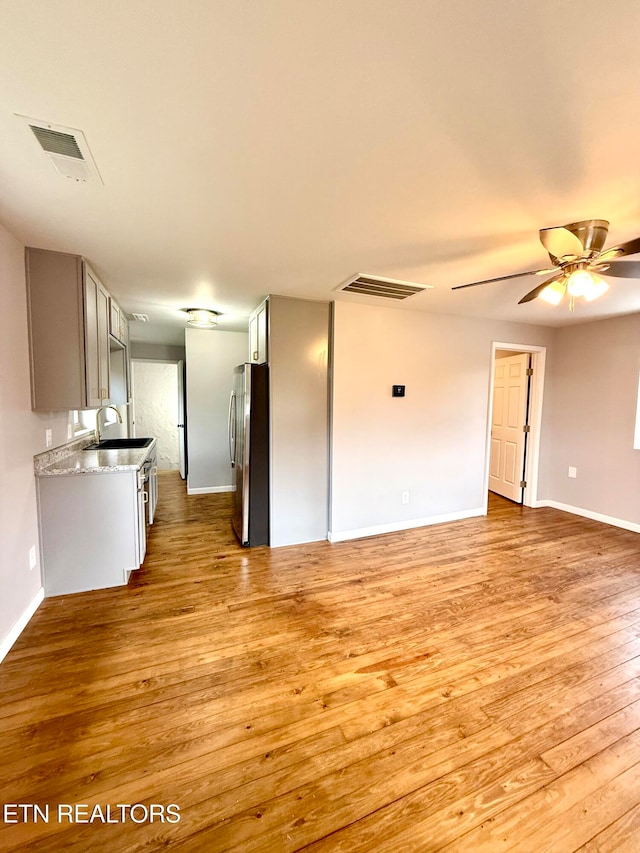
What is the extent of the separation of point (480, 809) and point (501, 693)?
635mm

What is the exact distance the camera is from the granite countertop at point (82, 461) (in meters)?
2.59

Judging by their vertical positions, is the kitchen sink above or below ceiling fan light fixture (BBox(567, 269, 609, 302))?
below

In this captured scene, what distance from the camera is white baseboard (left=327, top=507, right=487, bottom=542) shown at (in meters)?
3.74

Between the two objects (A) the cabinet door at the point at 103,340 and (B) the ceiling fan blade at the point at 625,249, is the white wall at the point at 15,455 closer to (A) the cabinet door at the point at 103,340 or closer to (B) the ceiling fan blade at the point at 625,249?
(A) the cabinet door at the point at 103,340

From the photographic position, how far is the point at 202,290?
3312mm

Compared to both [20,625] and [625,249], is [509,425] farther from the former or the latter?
[20,625]

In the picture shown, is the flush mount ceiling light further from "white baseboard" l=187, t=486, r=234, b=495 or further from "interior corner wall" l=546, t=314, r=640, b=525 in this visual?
"interior corner wall" l=546, t=314, r=640, b=525

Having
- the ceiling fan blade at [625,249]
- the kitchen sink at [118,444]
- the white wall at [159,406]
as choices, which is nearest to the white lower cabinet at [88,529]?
the kitchen sink at [118,444]

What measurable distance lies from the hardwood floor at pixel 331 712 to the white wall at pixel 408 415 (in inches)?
39.6

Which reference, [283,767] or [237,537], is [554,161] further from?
[237,537]

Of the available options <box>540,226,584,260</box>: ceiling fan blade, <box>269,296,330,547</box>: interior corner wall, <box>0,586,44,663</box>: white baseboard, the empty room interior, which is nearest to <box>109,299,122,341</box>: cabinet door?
the empty room interior

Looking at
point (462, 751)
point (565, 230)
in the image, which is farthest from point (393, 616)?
point (565, 230)

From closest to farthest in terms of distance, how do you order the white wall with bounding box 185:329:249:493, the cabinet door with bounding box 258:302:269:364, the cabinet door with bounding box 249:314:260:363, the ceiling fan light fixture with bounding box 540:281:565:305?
the ceiling fan light fixture with bounding box 540:281:565:305, the cabinet door with bounding box 258:302:269:364, the cabinet door with bounding box 249:314:260:363, the white wall with bounding box 185:329:249:493

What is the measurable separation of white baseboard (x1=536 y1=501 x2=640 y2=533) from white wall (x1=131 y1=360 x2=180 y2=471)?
6.72 m
